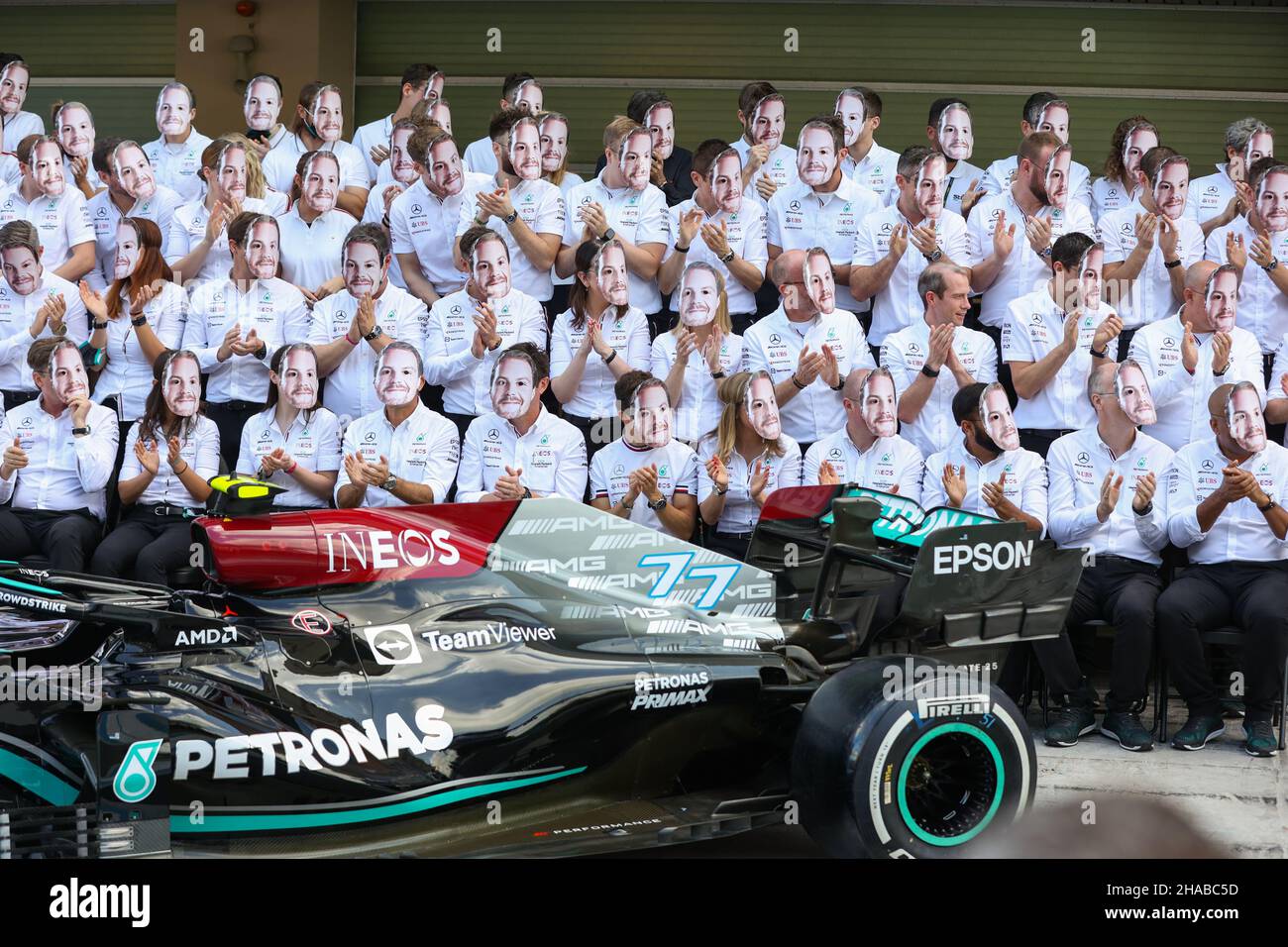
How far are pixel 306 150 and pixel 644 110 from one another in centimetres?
228

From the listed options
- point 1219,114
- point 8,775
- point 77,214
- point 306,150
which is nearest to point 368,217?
point 306,150

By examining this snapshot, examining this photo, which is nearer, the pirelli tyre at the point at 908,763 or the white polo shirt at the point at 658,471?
the pirelli tyre at the point at 908,763

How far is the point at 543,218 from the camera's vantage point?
855 cm

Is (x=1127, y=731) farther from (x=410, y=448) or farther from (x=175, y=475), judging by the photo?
(x=175, y=475)

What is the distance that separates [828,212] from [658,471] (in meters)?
2.01

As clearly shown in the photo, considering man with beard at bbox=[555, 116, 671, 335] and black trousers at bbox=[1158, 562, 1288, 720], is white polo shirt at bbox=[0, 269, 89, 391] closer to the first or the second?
man with beard at bbox=[555, 116, 671, 335]

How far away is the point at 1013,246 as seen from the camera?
817 cm

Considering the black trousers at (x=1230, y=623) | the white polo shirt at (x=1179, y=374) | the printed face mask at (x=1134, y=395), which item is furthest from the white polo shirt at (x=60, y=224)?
the black trousers at (x=1230, y=623)

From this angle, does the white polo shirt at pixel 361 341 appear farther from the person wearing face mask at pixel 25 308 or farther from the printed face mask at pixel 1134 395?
the printed face mask at pixel 1134 395

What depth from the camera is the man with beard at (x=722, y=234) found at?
8180 millimetres

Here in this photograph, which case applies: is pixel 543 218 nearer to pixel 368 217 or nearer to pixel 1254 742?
pixel 368 217

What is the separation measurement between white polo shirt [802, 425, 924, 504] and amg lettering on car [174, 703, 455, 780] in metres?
3.40

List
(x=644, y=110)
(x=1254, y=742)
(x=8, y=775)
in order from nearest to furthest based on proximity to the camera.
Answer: (x=8, y=775) → (x=1254, y=742) → (x=644, y=110)

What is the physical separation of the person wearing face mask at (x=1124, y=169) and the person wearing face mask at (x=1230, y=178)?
14.0 inches
